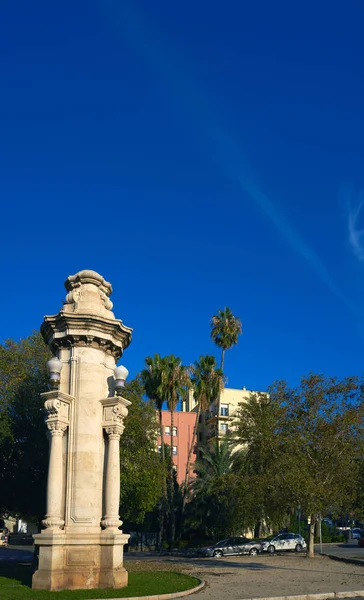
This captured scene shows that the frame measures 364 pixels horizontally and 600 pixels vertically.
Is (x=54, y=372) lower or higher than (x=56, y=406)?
higher

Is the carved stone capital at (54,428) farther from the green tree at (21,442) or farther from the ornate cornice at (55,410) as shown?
the green tree at (21,442)

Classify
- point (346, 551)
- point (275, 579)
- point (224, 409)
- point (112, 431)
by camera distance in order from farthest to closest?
point (224, 409) < point (346, 551) < point (275, 579) < point (112, 431)

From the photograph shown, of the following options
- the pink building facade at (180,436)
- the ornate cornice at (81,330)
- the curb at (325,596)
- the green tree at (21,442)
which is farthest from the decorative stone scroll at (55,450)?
the pink building facade at (180,436)

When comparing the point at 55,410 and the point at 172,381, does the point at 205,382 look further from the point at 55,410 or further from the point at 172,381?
the point at 55,410

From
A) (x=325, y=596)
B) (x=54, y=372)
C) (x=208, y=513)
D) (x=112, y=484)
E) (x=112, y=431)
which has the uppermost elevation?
(x=54, y=372)

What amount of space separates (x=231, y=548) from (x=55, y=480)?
82.9ft

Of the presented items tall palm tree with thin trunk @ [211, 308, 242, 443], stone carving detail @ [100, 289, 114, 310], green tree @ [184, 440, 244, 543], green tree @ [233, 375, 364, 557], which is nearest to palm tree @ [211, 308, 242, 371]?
tall palm tree with thin trunk @ [211, 308, 242, 443]

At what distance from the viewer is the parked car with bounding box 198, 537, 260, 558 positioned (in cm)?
3962

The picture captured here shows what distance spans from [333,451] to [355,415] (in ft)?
7.46

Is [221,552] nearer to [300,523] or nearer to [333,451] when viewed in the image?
[333,451]

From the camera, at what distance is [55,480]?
18.2m

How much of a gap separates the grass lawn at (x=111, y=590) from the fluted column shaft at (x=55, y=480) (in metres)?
1.86

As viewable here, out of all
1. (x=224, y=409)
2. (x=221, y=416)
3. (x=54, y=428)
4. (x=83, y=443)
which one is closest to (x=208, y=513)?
(x=221, y=416)

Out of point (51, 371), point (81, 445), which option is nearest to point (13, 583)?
point (81, 445)
